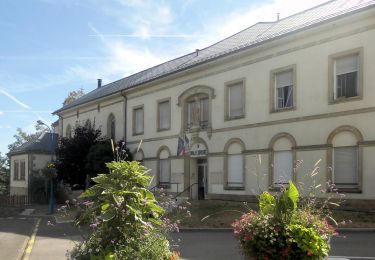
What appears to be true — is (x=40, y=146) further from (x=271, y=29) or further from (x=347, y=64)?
(x=347, y=64)

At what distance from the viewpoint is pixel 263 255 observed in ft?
19.4

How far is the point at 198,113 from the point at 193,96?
1141mm

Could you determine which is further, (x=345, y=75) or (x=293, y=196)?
(x=345, y=75)

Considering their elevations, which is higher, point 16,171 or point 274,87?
point 274,87

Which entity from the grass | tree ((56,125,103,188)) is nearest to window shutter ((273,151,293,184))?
the grass

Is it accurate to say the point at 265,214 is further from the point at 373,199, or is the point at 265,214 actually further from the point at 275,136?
the point at 275,136

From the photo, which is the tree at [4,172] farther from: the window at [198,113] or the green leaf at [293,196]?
the green leaf at [293,196]

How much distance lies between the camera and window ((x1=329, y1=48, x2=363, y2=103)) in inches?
792

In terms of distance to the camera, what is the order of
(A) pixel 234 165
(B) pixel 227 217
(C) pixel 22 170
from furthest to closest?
1. (C) pixel 22 170
2. (A) pixel 234 165
3. (B) pixel 227 217

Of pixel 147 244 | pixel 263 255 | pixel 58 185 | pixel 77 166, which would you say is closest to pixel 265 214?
pixel 263 255

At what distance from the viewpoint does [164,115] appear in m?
32.5

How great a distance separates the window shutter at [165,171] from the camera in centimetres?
3158

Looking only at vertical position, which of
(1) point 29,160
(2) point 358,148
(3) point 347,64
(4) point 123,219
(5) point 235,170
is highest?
(3) point 347,64

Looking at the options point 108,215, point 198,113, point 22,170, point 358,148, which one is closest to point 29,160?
point 22,170
